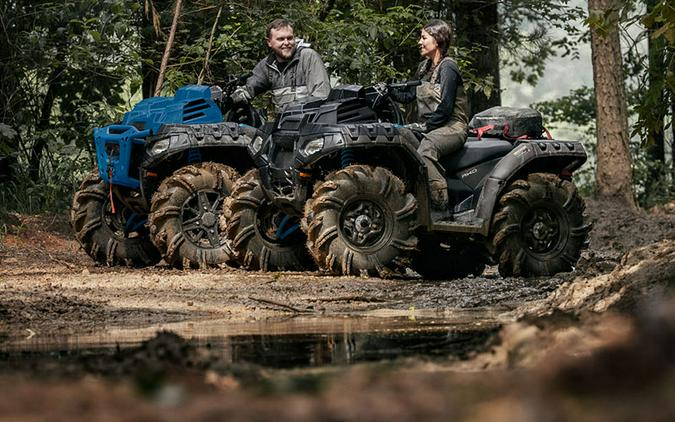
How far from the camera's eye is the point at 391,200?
13.0 meters

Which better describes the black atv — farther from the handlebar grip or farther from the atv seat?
the handlebar grip

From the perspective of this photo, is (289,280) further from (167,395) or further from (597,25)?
(167,395)

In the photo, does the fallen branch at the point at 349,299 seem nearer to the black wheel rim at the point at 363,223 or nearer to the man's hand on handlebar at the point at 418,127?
the black wheel rim at the point at 363,223

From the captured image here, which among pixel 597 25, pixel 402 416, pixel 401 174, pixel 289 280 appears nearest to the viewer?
pixel 402 416

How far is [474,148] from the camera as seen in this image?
13.7 meters

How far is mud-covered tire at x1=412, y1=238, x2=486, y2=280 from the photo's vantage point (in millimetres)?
14297

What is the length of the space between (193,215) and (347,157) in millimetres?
1960

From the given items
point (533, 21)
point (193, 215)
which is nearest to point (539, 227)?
point (193, 215)

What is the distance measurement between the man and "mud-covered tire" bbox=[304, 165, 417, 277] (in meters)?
1.48

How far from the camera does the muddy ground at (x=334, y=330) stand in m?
3.69

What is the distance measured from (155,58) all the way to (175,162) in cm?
667

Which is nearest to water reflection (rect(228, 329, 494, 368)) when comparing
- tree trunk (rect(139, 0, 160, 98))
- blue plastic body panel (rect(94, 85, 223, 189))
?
blue plastic body panel (rect(94, 85, 223, 189))

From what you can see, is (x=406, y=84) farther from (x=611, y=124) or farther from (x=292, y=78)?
(x=611, y=124)

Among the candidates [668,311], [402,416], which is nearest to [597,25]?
[668,311]
